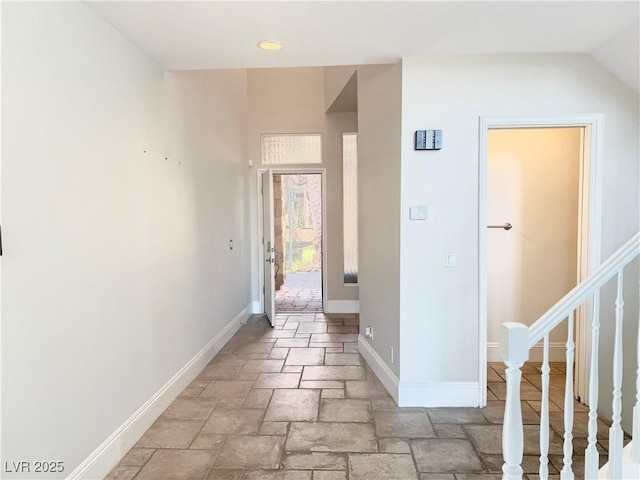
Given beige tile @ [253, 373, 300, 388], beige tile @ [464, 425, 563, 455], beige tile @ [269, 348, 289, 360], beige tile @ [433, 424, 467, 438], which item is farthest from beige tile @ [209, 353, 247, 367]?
beige tile @ [464, 425, 563, 455]

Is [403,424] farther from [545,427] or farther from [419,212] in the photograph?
[419,212]

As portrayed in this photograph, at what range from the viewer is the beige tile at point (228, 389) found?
3.13m

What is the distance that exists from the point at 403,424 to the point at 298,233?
6.74 meters

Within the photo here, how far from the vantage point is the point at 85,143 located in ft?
6.64

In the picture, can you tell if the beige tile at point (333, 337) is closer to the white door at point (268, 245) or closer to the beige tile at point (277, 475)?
the white door at point (268, 245)

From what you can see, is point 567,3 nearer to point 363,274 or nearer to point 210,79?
point 363,274

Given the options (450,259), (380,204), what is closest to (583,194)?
(450,259)

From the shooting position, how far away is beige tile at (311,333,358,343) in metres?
4.50

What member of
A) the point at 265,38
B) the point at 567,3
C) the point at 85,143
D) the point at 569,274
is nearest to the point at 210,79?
the point at 265,38

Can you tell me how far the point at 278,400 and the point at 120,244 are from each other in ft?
5.39

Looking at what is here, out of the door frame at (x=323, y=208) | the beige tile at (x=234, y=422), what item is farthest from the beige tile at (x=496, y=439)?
the door frame at (x=323, y=208)

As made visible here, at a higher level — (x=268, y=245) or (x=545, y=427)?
(x=268, y=245)

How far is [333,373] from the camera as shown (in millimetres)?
3527

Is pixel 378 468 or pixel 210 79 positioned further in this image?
pixel 210 79
